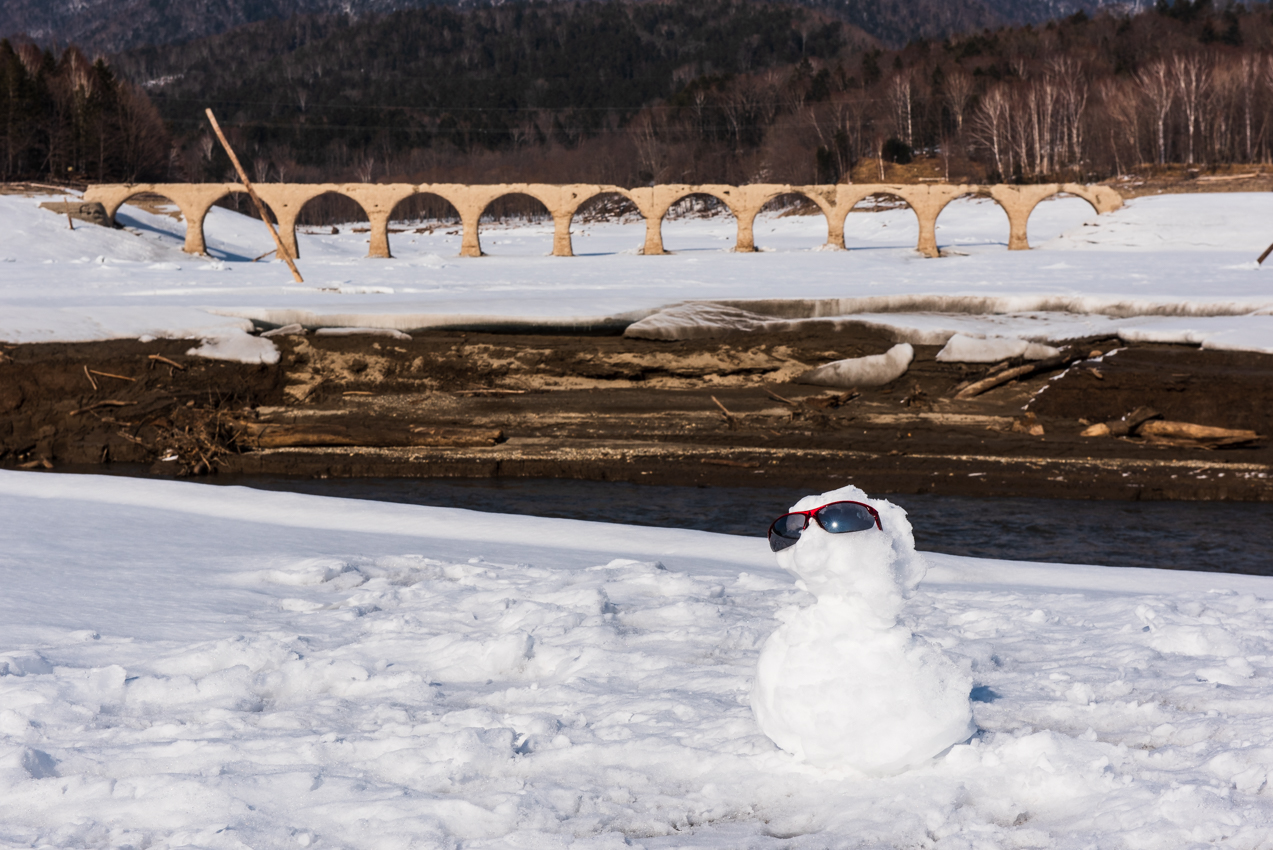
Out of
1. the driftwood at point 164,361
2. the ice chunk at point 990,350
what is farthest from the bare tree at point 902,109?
the driftwood at point 164,361

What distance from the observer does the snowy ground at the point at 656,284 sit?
40.7ft

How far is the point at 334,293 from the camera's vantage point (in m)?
16.3

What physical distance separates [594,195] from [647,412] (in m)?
24.3

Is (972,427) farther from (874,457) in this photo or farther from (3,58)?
(3,58)

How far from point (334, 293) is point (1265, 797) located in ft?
50.9

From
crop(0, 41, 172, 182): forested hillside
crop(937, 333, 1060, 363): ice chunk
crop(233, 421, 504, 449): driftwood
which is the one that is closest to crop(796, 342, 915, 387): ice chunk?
crop(937, 333, 1060, 363): ice chunk

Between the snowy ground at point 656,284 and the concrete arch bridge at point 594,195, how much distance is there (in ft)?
4.57

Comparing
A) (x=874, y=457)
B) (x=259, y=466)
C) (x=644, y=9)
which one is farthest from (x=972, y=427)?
(x=644, y=9)

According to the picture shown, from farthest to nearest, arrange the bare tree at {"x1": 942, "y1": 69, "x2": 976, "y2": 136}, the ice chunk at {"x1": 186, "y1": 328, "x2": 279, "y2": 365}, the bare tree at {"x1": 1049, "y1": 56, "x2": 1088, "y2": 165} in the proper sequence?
1. the bare tree at {"x1": 942, "y1": 69, "x2": 976, "y2": 136}
2. the bare tree at {"x1": 1049, "y1": 56, "x2": 1088, "y2": 165}
3. the ice chunk at {"x1": 186, "y1": 328, "x2": 279, "y2": 365}

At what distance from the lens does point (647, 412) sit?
1134cm

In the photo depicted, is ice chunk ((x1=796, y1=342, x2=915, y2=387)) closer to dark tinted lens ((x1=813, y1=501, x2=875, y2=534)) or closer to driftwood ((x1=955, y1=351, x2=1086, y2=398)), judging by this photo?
driftwood ((x1=955, y1=351, x2=1086, y2=398))

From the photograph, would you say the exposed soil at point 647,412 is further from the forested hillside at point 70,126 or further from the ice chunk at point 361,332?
the forested hillside at point 70,126

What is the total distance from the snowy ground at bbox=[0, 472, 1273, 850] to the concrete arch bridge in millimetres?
28562

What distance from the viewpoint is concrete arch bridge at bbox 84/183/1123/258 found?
33.1 metres
